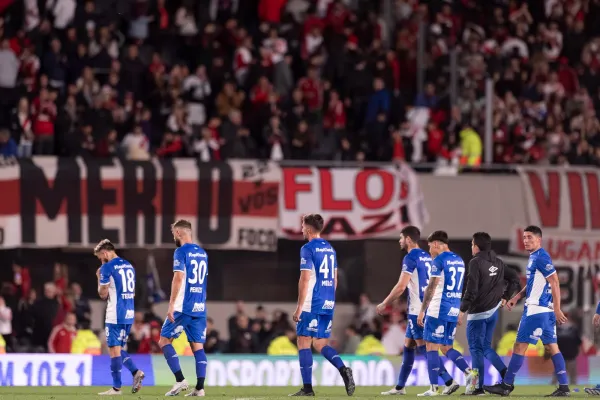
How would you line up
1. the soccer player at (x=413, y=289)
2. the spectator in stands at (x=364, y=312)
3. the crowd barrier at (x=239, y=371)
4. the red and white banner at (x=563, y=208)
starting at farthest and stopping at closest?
the red and white banner at (x=563, y=208) < the spectator in stands at (x=364, y=312) < the crowd barrier at (x=239, y=371) < the soccer player at (x=413, y=289)

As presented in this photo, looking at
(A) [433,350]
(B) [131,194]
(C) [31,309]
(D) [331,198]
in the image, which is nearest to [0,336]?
(C) [31,309]

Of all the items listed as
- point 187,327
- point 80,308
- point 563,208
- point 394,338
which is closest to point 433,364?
point 187,327

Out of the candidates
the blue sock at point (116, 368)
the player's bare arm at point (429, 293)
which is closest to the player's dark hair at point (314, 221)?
the player's bare arm at point (429, 293)

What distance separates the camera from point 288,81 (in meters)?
27.0

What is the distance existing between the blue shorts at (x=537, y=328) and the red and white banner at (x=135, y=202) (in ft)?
29.5

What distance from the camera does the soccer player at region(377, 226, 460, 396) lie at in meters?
16.8

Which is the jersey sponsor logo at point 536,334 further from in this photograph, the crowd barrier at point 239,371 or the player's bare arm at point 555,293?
the crowd barrier at point 239,371

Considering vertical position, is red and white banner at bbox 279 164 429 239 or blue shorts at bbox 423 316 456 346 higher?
red and white banner at bbox 279 164 429 239

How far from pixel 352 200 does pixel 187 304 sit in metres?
9.31

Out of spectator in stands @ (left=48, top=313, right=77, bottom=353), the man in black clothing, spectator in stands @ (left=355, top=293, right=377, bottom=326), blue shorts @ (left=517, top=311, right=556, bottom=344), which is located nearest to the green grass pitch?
the man in black clothing

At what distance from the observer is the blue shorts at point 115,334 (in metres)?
16.9

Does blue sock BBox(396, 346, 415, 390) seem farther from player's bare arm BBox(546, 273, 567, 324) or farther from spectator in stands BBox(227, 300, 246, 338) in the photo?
spectator in stands BBox(227, 300, 246, 338)

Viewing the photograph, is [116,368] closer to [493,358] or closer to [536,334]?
[493,358]

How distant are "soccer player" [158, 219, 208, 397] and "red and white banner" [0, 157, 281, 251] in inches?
318
